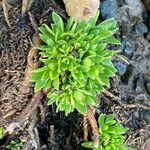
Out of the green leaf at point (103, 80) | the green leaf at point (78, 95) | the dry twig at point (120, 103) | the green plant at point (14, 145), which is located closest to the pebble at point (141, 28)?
the dry twig at point (120, 103)

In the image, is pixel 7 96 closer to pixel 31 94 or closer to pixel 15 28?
pixel 31 94

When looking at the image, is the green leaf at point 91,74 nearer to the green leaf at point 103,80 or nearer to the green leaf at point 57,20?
the green leaf at point 103,80

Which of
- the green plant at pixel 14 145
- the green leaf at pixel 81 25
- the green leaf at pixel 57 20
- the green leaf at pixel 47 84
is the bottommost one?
the green plant at pixel 14 145

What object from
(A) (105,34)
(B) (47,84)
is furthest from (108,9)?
(B) (47,84)

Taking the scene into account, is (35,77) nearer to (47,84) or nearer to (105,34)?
(47,84)

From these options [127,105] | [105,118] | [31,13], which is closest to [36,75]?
[31,13]
